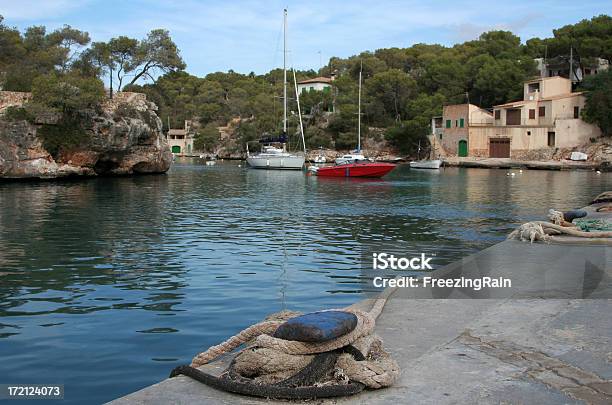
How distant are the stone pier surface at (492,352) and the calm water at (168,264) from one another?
7.59ft

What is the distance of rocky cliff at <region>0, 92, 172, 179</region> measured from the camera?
39.5 meters

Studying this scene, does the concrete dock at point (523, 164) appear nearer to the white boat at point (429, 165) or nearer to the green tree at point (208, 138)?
the white boat at point (429, 165)

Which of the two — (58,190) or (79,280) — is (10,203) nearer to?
(58,190)

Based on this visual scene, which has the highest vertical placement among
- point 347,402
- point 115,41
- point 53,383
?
point 115,41

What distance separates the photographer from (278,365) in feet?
14.4

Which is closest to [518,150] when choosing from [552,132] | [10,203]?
[552,132]

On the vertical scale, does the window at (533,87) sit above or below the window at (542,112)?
above

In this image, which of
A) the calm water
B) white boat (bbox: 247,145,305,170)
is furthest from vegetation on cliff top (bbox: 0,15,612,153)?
the calm water

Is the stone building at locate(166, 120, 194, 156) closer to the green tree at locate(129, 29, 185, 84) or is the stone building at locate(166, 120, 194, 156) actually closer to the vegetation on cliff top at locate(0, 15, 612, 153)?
the vegetation on cliff top at locate(0, 15, 612, 153)

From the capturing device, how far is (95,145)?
144 feet

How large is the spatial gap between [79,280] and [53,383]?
5.31 m

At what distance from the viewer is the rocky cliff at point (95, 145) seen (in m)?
39.5

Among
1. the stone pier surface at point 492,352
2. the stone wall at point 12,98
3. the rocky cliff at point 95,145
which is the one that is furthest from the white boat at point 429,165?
the stone pier surface at point 492,352

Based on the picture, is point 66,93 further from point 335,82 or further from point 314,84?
point 314,84
